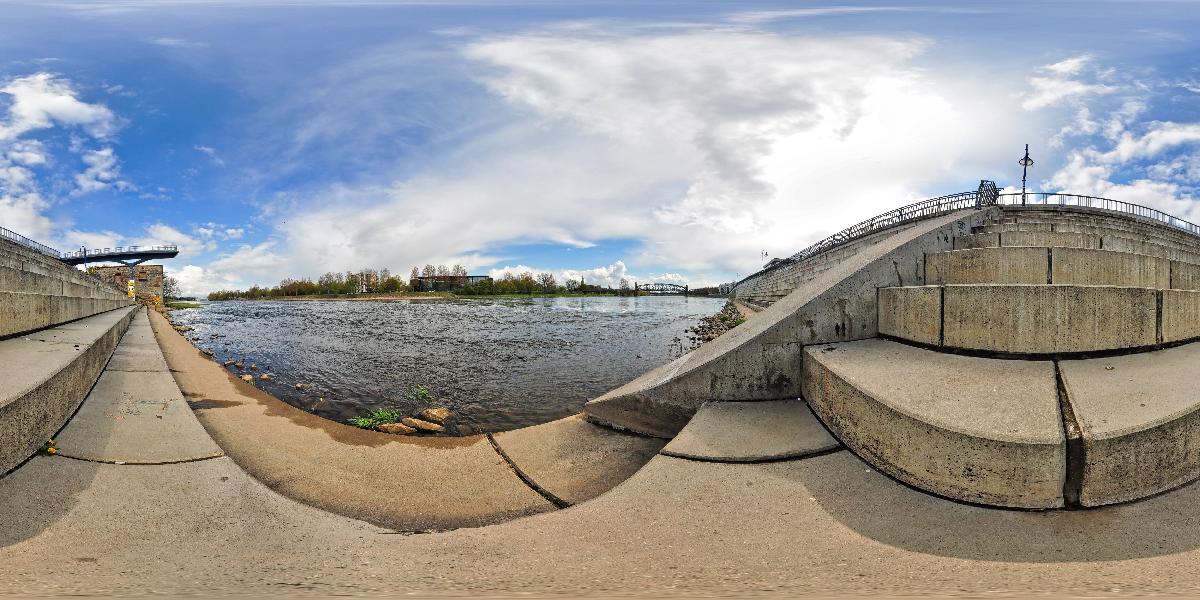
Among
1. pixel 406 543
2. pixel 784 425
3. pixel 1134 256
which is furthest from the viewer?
pixel 1134 256

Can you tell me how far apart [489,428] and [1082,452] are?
6.86 metres

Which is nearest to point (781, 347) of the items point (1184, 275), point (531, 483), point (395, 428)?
point (531, 483)

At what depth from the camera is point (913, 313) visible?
14.6 ft

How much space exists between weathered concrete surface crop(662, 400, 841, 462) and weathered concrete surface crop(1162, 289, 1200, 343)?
334 centimetres

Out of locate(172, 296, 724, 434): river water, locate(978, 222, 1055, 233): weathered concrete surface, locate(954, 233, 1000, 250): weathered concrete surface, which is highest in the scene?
locate(978, 222, 1055, 233): weathered concrete surface

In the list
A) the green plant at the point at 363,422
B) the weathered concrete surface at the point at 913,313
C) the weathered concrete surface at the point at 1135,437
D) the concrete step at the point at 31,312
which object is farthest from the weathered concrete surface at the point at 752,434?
the concrete step at the point at 31,312

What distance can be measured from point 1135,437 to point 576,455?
13.5 ft

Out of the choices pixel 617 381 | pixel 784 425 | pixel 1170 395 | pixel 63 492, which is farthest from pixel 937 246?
pixel 63 492

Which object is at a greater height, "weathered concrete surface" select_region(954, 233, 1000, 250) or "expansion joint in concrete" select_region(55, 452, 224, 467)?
"weathered concrete surface" select_region(954, 233, 1000, 250)

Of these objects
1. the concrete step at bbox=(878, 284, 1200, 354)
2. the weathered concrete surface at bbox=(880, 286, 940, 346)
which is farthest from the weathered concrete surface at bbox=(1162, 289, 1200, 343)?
the weathered concrete surface at bbox=(880, 286, 940, 346)

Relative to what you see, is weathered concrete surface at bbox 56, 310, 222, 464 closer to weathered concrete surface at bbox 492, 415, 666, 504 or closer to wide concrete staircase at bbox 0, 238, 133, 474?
wide concrete staircase at bbox 0, 238, 133, 474

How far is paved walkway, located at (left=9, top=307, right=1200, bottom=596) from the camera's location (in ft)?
7.65

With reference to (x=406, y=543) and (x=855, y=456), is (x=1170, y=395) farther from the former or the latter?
(x=406, y=543)

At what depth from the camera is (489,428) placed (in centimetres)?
752
